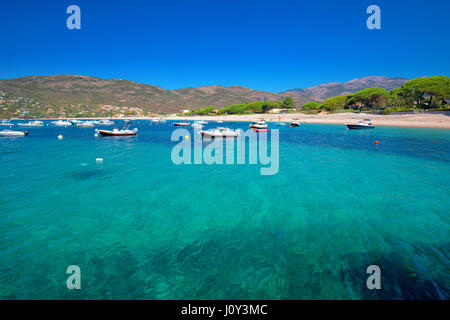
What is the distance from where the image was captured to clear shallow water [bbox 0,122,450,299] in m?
6.61

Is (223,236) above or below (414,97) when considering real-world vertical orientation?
below

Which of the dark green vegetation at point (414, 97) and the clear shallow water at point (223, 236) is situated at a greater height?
the dark green vegetation at point (414, 97)

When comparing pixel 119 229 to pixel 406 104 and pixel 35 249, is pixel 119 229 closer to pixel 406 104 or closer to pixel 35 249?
pixel 35 249

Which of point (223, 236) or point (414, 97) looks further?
point (414, 97)

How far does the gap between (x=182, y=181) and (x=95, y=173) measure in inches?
A: 391

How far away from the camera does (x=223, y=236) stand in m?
9.68

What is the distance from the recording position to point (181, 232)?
393 inches

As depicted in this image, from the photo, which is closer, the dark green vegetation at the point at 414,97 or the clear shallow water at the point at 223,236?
the clear shallow water at the point at 223,236

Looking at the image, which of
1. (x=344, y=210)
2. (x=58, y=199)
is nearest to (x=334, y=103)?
(x=344, y=210)

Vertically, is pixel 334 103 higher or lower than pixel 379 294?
higher

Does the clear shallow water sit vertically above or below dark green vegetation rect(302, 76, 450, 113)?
below

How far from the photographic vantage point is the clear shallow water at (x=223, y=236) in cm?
661

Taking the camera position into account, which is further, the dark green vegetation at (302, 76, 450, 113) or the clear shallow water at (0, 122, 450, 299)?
the dark green vegetation at (302, 76, 450, 113)
